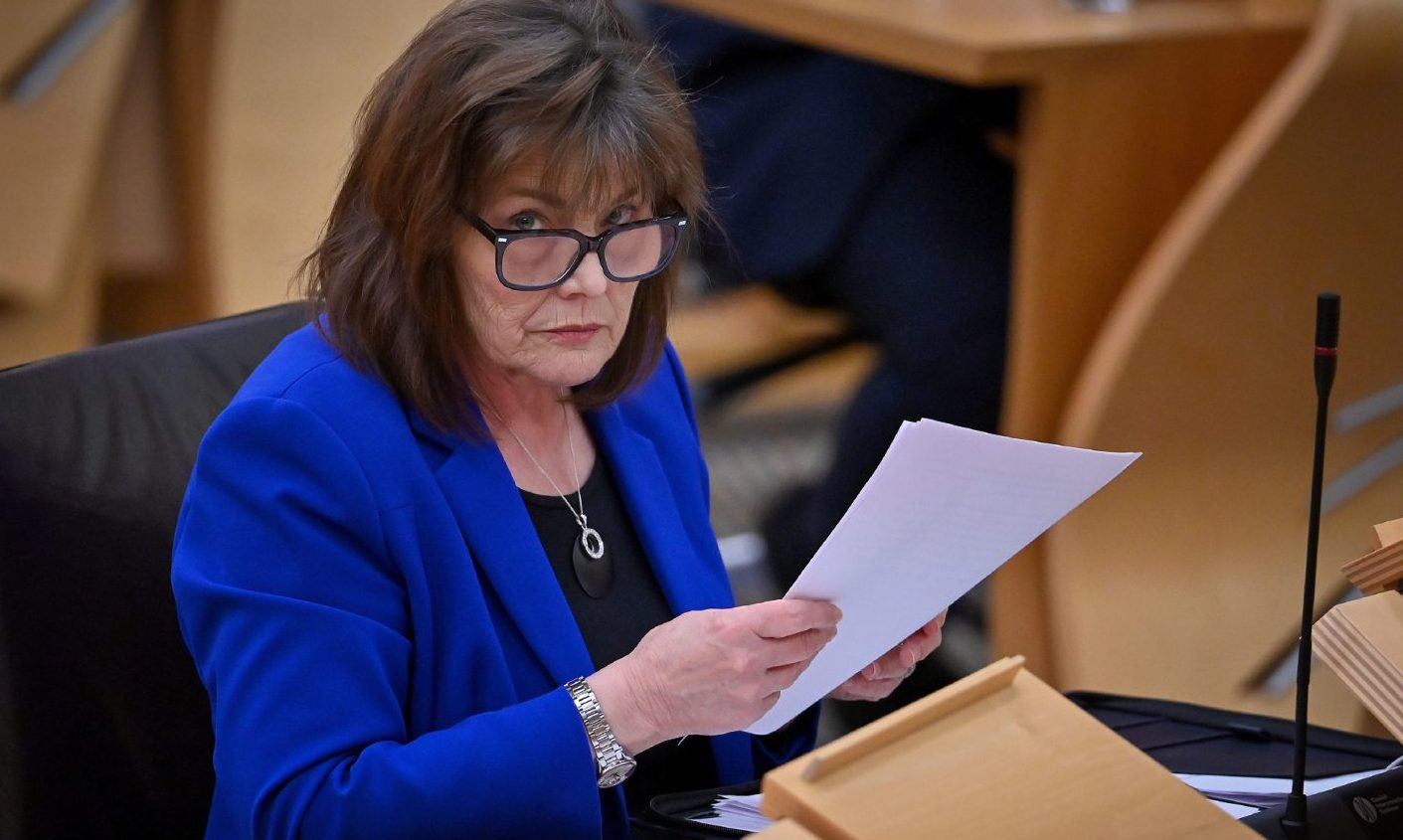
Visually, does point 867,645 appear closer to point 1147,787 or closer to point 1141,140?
point 1147,787

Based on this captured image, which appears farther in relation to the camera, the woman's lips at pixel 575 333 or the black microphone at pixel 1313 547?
the woman's lips at pixel 575 333

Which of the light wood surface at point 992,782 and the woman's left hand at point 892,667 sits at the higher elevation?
the light wood surface at point 992,782

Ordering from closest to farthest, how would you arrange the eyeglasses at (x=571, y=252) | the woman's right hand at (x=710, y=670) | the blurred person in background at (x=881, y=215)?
the woman's right hand at (x=710, y=670) → the eyeglasses at (x=571, y=252) → the blurred person in background at (x=881, y=215)

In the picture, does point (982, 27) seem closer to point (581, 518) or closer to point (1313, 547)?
point (581, 518)

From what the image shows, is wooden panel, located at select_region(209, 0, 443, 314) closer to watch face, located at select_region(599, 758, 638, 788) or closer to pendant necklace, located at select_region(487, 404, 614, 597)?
pendant necklace, located at select_region(487, 404, 614, 597)

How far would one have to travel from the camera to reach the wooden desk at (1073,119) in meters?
2.45

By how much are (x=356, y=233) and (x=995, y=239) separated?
1.54 m

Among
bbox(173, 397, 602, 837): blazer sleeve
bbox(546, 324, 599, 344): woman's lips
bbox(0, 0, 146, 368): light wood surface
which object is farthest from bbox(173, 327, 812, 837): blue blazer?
bbox(0, 0, 146, 368): light wood surface

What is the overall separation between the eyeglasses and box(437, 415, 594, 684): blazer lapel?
0.49 ft

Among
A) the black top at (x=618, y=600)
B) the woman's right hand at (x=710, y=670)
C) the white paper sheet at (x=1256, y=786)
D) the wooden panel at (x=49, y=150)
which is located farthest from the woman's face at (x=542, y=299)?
the wooden panel at (x=49, y=150)

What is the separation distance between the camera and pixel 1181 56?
8.41ft

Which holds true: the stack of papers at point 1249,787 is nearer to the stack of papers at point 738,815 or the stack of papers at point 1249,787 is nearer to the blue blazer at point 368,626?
the stack of papers at point 738,815

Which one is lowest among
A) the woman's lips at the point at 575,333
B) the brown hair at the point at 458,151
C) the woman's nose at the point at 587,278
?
the woman's lips at the point at 575,333

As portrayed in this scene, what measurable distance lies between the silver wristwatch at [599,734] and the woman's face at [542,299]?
286 millimetres
